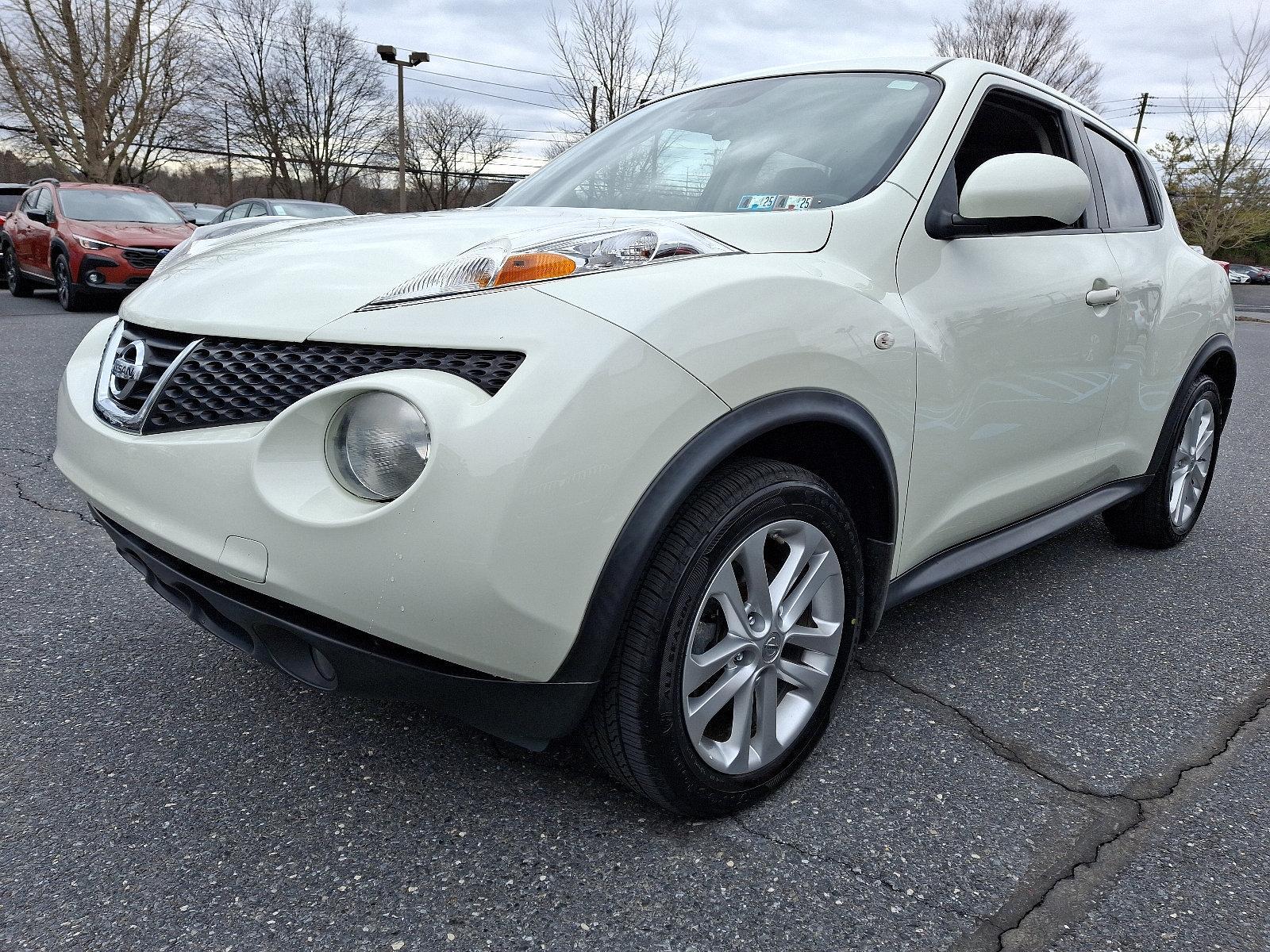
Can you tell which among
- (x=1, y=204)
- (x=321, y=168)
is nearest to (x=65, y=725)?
(x=1, y=204)

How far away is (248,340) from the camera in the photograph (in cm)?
172

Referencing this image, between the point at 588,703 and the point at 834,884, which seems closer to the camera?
the point at 588,703

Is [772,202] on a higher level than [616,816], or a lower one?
higher

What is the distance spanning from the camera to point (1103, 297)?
2682 mm

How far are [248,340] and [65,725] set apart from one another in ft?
3.58

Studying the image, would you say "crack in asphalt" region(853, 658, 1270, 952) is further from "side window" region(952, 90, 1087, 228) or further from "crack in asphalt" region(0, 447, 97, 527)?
"crack in asphalt" region(0, 447, 97, 527)

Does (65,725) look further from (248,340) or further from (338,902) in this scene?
(248,340)

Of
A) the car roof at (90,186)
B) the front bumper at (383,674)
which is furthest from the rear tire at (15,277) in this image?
the front bumper at (383,674)

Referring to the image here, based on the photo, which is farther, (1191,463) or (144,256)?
(144,256)

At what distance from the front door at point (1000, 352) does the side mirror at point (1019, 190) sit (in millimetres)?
85

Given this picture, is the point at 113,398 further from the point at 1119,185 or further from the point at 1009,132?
the point at 1119,185

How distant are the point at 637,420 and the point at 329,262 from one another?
Result: 0.74m

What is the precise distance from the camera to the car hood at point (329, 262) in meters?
1.71

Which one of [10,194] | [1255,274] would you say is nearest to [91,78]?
[10,194]
